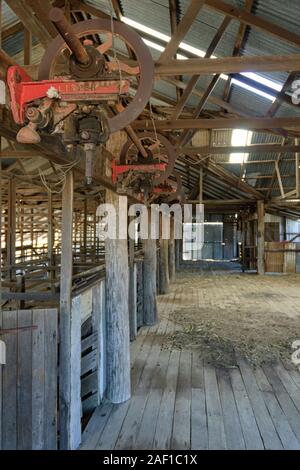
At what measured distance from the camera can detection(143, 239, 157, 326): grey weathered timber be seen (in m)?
5.55

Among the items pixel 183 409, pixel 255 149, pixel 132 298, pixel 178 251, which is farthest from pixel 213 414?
pixel 178 251

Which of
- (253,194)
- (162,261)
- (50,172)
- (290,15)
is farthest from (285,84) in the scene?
(253,194)

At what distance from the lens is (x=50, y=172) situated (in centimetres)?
879

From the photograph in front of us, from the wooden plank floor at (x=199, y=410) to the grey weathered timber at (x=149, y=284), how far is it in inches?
56.4

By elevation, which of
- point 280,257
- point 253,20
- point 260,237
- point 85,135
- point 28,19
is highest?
point 253,20

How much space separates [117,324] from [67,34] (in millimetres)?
2541

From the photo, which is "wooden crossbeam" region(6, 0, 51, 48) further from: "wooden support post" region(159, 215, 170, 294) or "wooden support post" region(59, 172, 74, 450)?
"wooden support post" region(159, 215, 170, 294)

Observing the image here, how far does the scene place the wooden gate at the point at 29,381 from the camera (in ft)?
6.83

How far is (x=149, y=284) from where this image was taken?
5648 millimetres

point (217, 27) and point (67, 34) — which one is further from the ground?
point (217, 27)

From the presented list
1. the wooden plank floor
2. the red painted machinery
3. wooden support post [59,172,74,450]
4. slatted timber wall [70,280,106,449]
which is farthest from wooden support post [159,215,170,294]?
the red painted machinery

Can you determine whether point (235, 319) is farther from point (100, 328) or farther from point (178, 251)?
point (178, 251)

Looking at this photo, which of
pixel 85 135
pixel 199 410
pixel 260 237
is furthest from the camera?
pixel 260 237

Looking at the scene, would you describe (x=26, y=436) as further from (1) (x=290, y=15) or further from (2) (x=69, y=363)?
(1) (x=290, y=15)
